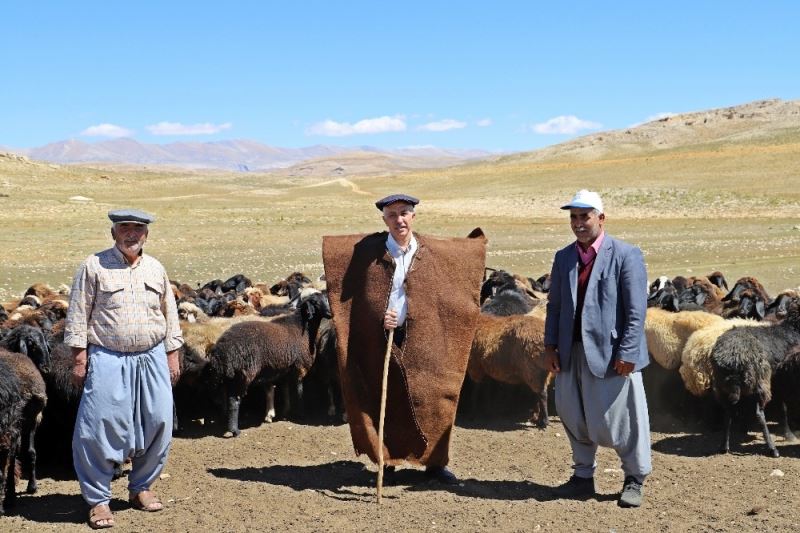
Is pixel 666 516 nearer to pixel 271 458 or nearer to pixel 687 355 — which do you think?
pixel 687 355

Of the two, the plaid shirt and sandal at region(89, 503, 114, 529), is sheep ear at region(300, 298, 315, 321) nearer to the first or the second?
the plaid shirt

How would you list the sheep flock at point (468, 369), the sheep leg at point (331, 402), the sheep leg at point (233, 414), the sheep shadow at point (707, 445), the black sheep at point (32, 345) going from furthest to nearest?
the sheep leg at point (331, 402) < the sheep leg at point (233, 414) < the sheep shadow at point (707, 445) < the sheep flock at point (468, 369) < the black sheep at point (32, 345)

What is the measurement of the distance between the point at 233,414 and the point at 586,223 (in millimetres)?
4266

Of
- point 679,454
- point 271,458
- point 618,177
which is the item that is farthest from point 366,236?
point 618,177

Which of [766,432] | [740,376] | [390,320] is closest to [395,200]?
[390,320]

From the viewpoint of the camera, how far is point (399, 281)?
21.6 feet

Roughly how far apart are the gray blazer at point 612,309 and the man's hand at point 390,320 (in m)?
1.23

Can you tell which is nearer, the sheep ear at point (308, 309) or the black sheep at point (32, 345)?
the black sheep at point (32, 345)

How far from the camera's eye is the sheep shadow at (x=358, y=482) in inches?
260

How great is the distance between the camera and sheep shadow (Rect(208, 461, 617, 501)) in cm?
661

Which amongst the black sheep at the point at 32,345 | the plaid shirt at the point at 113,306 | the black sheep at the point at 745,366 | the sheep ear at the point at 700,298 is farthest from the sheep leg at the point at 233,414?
the sheep ear at the point at 700,298

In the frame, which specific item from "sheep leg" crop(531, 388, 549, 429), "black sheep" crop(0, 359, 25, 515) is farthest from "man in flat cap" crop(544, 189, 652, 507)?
"black sheep" crop(0, 359, 25, 515)

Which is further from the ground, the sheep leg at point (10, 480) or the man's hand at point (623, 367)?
the man's hand at point (623, 367)

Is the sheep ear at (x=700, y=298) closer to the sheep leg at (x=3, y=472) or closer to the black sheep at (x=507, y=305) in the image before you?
the black sheep at (x=507, y=305)
